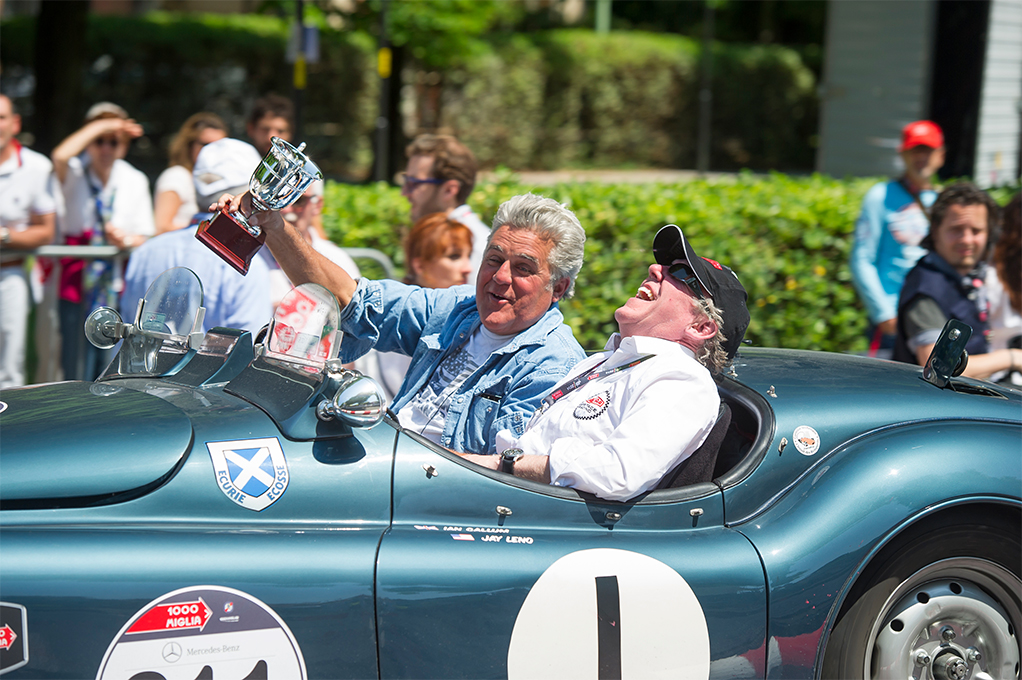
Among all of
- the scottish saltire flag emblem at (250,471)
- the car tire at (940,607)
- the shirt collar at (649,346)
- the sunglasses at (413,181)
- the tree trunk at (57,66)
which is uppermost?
the tree trunk at (57,66)

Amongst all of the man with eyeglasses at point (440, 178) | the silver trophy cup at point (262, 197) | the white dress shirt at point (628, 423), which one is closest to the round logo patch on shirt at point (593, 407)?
the white dress shirt at point (628, 423)

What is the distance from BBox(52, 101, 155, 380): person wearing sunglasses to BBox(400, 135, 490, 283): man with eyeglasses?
171cm

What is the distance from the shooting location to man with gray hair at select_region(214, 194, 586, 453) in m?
2.98

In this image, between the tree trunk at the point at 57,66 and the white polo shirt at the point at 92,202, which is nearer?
the white polo shirt at the point at 92,202

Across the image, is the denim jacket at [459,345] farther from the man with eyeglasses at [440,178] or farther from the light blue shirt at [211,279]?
the man with eyeglasses at [440,178]

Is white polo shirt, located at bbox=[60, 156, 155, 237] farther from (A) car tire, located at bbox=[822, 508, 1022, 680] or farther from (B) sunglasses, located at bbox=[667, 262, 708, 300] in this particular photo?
(A) car tire, located at bbox=[822, 508, 1022, 680]

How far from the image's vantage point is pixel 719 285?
2.82 meters

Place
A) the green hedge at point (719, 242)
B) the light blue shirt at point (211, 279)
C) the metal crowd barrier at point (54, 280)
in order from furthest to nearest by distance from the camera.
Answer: the green hedge at point (719, 242), the metal crowd barrier at point (54, 280), the light blue shirt at point (211, 279)

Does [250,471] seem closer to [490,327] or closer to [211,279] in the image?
[490,327]

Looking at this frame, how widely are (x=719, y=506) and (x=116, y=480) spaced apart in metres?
1.41

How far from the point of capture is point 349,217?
19.4ft

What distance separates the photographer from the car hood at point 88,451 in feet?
6.91

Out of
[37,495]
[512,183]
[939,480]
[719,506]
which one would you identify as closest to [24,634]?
[37,495]

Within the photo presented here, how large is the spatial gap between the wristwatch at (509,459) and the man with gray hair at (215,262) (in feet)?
5.41
